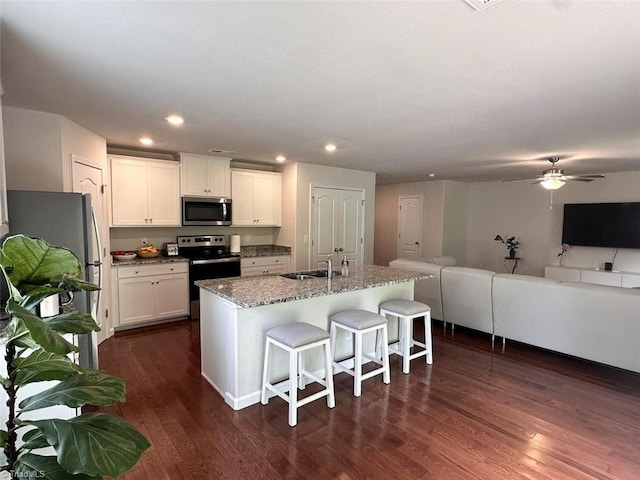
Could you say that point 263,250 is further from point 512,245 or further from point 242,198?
point 512,245

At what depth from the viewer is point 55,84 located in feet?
7.60

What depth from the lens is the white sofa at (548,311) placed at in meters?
3.24

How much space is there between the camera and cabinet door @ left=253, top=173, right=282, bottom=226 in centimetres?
551

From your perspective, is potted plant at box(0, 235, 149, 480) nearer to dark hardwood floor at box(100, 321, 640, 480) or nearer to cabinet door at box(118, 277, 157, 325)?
dark hardwood floor at box(100, 321, 640, 480)

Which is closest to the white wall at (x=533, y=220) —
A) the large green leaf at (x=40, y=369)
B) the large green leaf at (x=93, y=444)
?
the large green leaf at (x=93, y=444)

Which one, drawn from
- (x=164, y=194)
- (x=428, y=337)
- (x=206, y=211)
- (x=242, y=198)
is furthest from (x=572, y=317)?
(x=164, y=194)

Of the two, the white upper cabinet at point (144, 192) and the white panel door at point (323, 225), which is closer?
the white upper cabinet at point (144, 192)

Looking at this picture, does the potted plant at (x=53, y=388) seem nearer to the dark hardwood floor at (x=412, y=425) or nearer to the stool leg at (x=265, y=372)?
the dark hardwood floor at (x=412, y=425)

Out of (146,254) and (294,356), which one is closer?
(294,356)

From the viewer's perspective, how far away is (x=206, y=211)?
5031mm

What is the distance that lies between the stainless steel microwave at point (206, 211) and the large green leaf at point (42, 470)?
4.13m

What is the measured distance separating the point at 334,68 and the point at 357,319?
1.95 m

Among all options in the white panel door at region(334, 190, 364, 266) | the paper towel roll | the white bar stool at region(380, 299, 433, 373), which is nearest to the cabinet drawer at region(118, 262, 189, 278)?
the paper towel roll

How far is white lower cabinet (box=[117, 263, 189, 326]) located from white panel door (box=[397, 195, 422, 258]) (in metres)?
5.15
